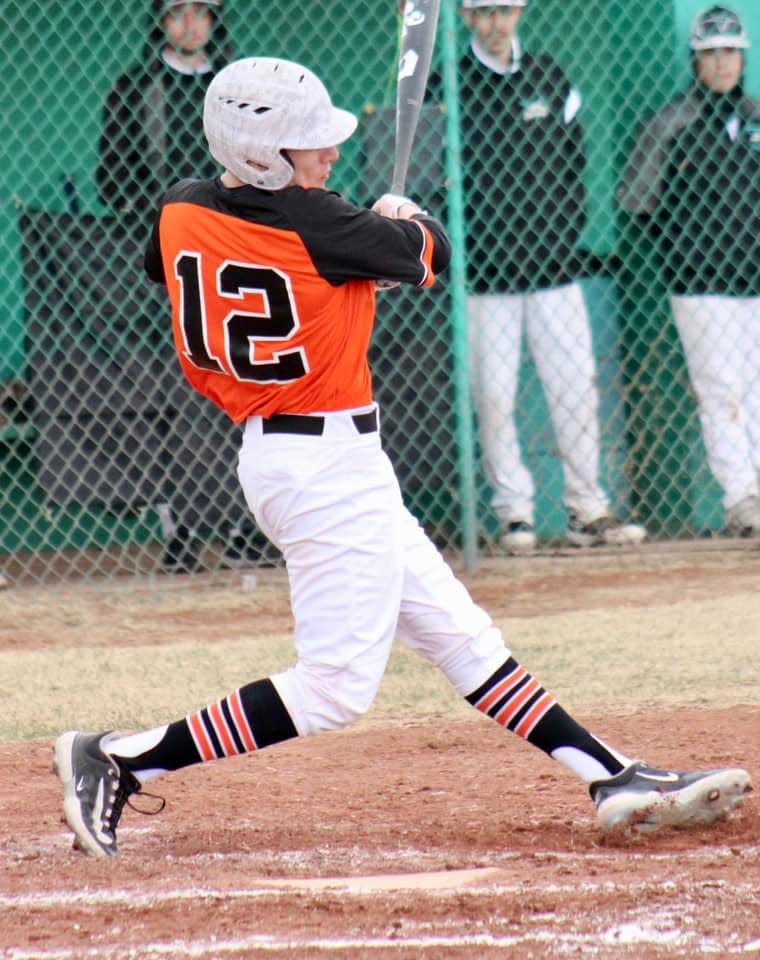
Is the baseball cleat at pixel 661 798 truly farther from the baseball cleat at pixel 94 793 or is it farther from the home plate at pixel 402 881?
the baseball cleat at pixel 94 793

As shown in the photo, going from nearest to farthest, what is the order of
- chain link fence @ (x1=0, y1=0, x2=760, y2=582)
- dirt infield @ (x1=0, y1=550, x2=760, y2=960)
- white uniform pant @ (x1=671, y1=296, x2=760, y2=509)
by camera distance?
dirt infield @ (x1=0, y1=550, x2=760, y2=960), chain link fence @ (x1=0, y1=0, x2=760, y2=582), white uniform pant @ (x1=671, y1=296, x2=760, y2=509)

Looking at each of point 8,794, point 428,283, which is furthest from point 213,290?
point 8,794

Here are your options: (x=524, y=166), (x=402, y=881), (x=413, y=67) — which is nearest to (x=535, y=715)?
(x=402, y=881)

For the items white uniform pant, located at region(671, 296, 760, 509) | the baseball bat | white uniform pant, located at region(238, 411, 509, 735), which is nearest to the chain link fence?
white uniform pant, located at region(671, 296, 760, 509)

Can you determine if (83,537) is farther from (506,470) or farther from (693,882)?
(693,882)

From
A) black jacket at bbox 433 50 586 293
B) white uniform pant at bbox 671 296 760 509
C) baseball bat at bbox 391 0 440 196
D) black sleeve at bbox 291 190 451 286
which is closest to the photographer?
black sleeve at bbox 291 190 451 286

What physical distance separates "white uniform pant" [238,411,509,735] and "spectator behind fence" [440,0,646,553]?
4.00 metres

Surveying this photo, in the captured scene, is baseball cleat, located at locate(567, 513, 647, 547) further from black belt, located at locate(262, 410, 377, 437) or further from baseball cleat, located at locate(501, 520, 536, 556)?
black belt, located at locate(262, 410, 377, 437)

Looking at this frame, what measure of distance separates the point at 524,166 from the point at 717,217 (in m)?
0.91

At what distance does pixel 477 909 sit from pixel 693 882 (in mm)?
433

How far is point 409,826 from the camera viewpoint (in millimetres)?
3740

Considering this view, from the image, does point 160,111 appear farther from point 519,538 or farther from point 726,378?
point 726,378

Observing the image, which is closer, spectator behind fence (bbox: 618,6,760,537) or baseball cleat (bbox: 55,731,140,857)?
baseball cleat (bbox: 55,731,140,857)

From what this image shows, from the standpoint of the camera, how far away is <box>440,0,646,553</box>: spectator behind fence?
7301 millimetres
